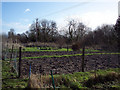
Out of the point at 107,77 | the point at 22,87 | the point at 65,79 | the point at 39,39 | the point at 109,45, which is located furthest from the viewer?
the point at 39,39

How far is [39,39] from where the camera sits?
4391 centimetres

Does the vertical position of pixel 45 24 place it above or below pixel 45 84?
above

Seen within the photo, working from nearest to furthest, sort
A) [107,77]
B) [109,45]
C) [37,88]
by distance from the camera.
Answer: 1. [37,88]
2. [107,77]
3. [109,45]

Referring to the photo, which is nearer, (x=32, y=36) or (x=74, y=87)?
(x=74, y=87)

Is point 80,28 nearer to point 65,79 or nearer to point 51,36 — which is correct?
point 51,36

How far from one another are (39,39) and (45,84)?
3981cm

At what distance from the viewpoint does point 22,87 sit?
463 cm

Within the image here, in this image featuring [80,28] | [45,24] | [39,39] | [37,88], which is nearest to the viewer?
[37,88]

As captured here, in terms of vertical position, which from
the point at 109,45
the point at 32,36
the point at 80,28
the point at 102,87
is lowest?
the point at 102,87

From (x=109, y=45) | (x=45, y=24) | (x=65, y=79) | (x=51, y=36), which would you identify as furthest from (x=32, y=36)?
(x=65, y=79)

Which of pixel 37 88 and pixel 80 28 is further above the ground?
pixel 80 28

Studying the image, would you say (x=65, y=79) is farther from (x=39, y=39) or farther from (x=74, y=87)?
(x=39, y=39)

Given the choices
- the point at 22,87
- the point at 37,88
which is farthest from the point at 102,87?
the point at 22,87

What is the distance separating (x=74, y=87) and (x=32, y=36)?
1610 inches
